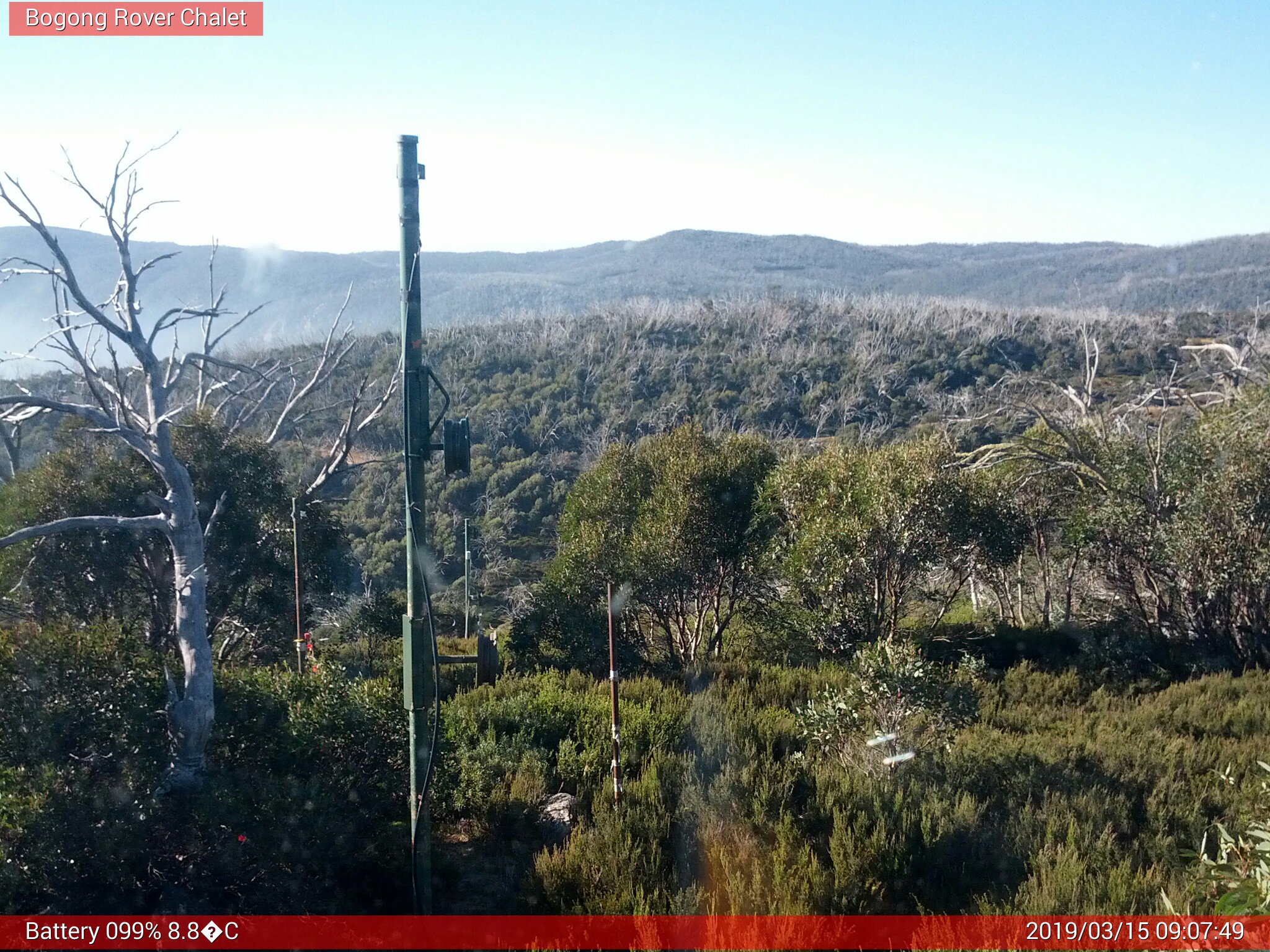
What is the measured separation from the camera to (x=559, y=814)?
22.7 ft

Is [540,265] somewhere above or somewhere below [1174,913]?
above

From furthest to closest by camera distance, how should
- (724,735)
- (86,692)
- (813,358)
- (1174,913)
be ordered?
(813,358) → (724,735) → (86,692) → (1174,913)

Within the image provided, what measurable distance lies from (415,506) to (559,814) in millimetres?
3304

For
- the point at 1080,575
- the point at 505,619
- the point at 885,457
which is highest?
the point at 885,457

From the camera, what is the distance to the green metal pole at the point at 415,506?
4621 millimetres

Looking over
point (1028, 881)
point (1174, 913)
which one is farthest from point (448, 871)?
point (1174, 913)

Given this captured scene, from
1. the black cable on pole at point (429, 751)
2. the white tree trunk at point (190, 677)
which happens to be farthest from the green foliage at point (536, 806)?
the black cable on pole at point (429, 751)

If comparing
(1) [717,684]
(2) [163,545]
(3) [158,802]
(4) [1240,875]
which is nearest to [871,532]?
(1) [717,684]

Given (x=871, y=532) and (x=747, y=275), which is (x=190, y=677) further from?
(x=747, y=275)

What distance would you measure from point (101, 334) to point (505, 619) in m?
12.5

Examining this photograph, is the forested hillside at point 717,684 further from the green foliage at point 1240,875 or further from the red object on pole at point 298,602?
the red object on pole at point 298,602

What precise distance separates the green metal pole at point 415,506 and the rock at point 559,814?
1.98m

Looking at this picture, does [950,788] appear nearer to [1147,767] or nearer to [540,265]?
[1147,767]

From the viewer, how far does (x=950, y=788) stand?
6.62 m
